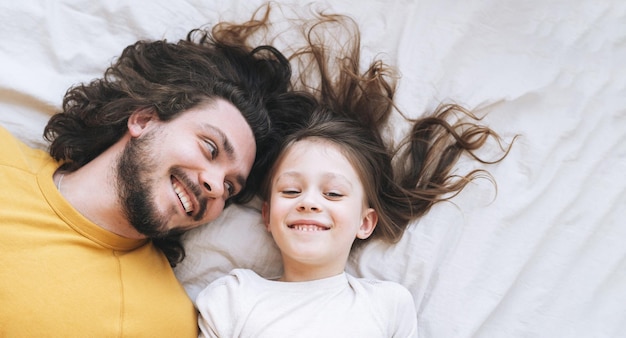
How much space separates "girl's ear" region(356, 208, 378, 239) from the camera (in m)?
1.80

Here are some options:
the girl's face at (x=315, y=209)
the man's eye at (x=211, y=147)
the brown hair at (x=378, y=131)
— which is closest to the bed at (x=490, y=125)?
the brown hair at (x=378, y=131)

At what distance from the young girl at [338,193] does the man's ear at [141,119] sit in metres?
0.39

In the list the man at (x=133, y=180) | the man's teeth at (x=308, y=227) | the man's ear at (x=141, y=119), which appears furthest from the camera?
the man's ear at (x=141, y=119)

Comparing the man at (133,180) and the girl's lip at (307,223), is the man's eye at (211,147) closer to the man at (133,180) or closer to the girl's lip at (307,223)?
the man at (133,180)

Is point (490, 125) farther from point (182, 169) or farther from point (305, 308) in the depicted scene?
point (182, 169)

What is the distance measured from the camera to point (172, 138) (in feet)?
5.57

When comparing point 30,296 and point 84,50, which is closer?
point 30,296

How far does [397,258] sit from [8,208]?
1.08 meters

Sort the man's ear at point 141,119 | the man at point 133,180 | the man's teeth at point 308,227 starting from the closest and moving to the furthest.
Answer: the man at point 133,180 < the man's teeth at point 308,227 < the man's ear at point 141,119

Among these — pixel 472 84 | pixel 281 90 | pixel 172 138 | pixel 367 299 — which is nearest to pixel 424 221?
pixel 367 299

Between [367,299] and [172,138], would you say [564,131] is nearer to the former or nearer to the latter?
[367,299]

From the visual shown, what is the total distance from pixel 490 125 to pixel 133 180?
1.06m

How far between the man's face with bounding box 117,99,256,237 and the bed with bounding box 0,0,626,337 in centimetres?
19

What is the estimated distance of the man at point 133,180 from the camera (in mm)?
1555
